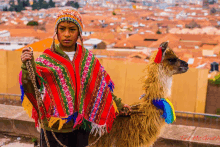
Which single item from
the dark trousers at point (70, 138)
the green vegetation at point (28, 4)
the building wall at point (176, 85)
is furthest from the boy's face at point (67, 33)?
the green vegetation at point (28, 4)

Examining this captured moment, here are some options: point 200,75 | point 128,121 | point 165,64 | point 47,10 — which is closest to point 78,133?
point 128,121

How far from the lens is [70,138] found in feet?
7.55

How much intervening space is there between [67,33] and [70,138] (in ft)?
2.83

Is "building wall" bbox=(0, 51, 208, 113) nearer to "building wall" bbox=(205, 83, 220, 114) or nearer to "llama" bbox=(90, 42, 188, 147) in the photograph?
"building wall" bbox=(205, 83, 220, 114)

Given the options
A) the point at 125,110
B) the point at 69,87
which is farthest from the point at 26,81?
the point at 125,110

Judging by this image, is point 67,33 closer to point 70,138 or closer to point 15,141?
point 70,138

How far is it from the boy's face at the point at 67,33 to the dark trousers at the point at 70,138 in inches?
28.7

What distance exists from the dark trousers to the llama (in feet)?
0.76

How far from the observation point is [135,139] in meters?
2.60

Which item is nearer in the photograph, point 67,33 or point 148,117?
point 67,33

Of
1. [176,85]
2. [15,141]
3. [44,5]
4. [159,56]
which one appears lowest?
[176,85]

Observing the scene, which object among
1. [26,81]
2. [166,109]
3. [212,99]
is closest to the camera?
[26,81]

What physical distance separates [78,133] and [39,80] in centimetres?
59

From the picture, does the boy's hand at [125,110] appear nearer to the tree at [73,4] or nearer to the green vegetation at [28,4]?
the tree at [73,4]
